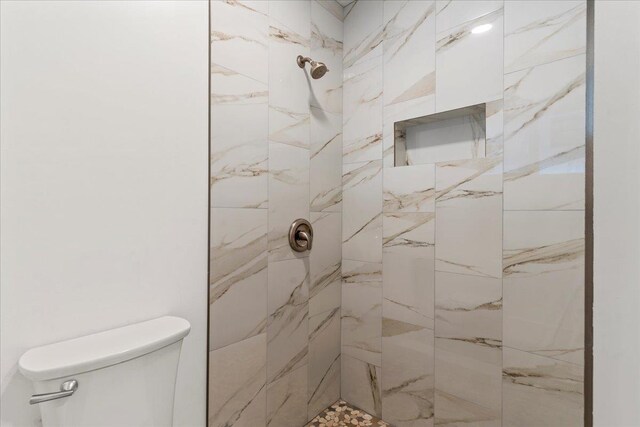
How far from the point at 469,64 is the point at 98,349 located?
65.6 inches

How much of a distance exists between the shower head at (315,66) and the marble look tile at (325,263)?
2.23 ft

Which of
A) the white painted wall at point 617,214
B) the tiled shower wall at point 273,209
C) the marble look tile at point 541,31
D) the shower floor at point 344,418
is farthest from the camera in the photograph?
the shower floor at point 344,418

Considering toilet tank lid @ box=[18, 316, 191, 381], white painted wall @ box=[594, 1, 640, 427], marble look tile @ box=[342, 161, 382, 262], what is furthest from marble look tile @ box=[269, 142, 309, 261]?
white painted wall @ box=[594, 1, 640, 427]

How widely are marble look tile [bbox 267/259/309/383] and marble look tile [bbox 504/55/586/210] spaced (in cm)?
99

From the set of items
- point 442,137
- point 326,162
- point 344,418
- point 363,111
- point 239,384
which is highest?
point 363,111

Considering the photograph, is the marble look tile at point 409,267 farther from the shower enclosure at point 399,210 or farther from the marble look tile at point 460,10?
the marble look tile at point 460,10

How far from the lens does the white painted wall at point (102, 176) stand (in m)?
0.75

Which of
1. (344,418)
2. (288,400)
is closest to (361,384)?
(344,418)

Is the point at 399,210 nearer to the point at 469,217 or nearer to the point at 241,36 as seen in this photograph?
the point at 469,217

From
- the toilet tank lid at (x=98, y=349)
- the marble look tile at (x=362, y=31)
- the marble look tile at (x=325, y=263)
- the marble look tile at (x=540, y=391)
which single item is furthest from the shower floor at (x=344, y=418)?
the marble look tile at (x=362, y=31)

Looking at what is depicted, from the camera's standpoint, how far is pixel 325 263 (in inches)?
66.1

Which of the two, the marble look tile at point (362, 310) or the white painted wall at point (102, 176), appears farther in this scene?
the marble look tile at point (362, 310)

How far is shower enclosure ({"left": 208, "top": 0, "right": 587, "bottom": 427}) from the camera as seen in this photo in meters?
1.13

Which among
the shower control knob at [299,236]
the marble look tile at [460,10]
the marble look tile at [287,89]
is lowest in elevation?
the shower control knob at [299,236]
